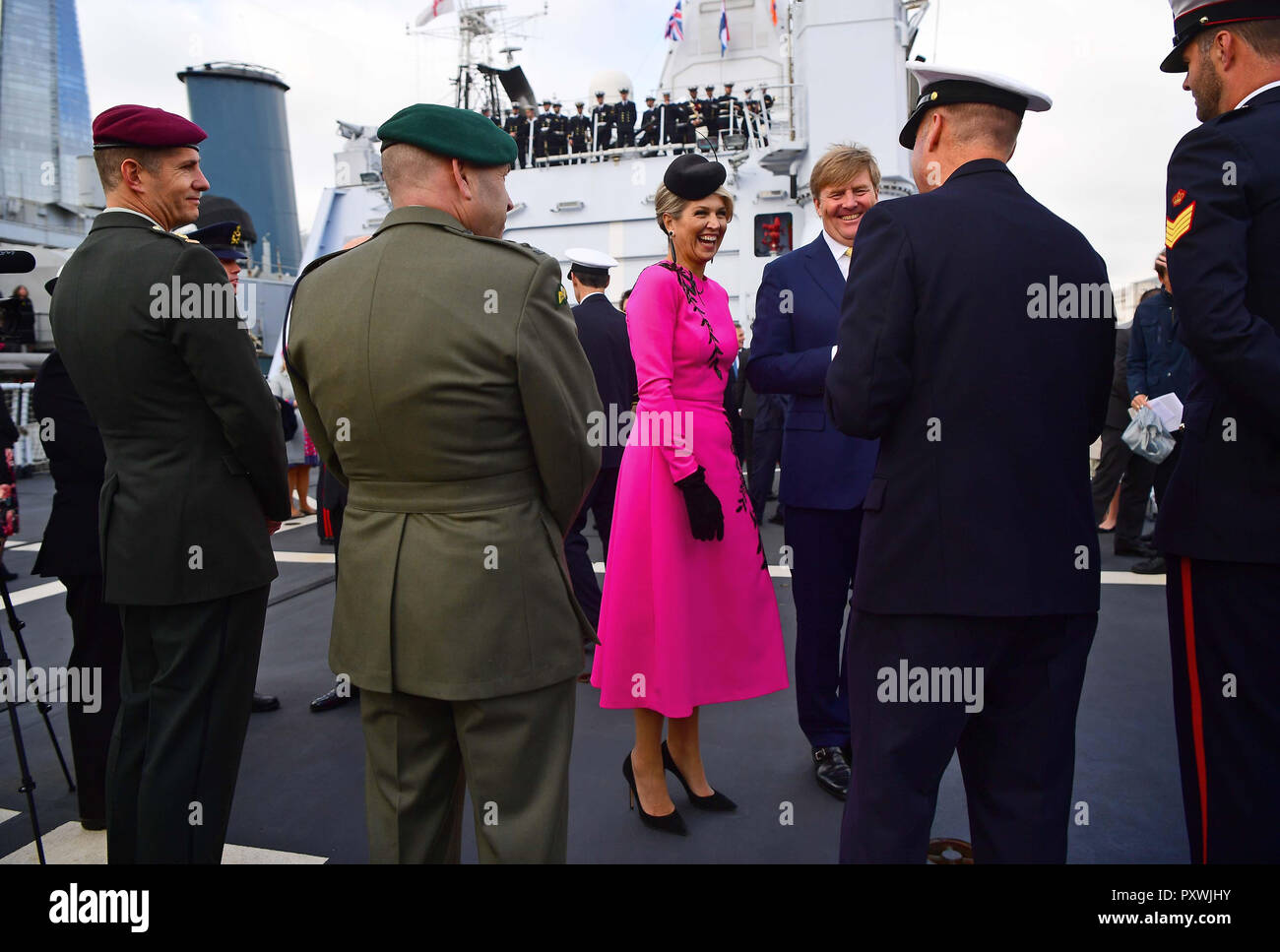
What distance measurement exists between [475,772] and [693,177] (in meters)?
1.89

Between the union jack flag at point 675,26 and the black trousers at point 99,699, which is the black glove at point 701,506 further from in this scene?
the union jack flag at point 675,26

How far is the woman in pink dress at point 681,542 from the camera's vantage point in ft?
8.28

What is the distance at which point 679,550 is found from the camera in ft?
8.41

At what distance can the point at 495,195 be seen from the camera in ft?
5.32

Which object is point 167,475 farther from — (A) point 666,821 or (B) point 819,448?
(B) point 819,448

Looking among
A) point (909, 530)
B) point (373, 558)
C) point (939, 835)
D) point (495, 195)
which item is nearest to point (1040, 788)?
point (909, 530)

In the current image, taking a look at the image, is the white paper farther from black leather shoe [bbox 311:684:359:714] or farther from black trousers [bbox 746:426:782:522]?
black leather shoe [bbox 311:684:359:714]

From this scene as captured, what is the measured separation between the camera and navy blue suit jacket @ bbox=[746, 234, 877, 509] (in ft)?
8.67

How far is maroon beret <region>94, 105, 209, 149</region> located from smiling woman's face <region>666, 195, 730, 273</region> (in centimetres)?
141

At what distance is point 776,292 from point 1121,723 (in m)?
2.27

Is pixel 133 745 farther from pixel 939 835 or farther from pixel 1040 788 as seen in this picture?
pixel 939 835

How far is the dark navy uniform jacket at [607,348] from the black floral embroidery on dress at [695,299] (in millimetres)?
1909

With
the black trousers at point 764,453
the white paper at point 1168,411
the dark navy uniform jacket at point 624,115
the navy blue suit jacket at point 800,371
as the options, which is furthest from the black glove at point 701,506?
the dark navy uniform jacket at point 624,115

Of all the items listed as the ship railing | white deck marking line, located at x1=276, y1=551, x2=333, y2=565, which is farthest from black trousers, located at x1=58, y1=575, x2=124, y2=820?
the ship railing
